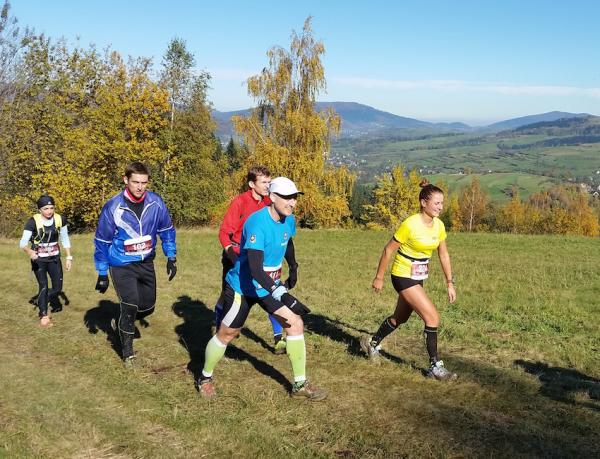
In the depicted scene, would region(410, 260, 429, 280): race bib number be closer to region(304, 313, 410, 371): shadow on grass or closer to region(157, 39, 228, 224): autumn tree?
region(304, 313, 410, 371): shadow on grass

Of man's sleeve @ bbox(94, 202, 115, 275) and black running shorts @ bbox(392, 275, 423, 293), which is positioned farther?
man's sleeve @ bbox(94, 202, 115, 275)

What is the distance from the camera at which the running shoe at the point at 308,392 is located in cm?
570

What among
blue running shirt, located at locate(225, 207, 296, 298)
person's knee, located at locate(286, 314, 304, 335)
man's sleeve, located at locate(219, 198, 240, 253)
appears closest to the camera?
blue running shirt, located at locate(225, 207, 296, 298)

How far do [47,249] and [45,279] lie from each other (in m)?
0.57

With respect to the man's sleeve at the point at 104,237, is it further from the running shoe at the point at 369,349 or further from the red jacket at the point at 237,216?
the running shoe at the point at 369,349

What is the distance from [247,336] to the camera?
28.1ft

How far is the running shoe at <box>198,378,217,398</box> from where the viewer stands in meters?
5.86

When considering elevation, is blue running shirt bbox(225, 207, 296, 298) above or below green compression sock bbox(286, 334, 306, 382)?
above

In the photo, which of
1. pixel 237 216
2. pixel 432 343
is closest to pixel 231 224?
pixel 237 216

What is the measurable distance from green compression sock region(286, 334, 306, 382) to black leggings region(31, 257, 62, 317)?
6.02 metres

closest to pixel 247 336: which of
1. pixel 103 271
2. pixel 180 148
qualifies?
pixel 103 271

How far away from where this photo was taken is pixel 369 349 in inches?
280

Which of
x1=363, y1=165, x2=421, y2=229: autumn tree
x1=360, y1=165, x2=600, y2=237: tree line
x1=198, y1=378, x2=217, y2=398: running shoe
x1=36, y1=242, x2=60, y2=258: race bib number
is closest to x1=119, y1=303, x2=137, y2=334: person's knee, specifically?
x1=198, y1=378, x2=217, y2=398: running shoe

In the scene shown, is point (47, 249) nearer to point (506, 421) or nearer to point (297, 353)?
point (297, 353)
